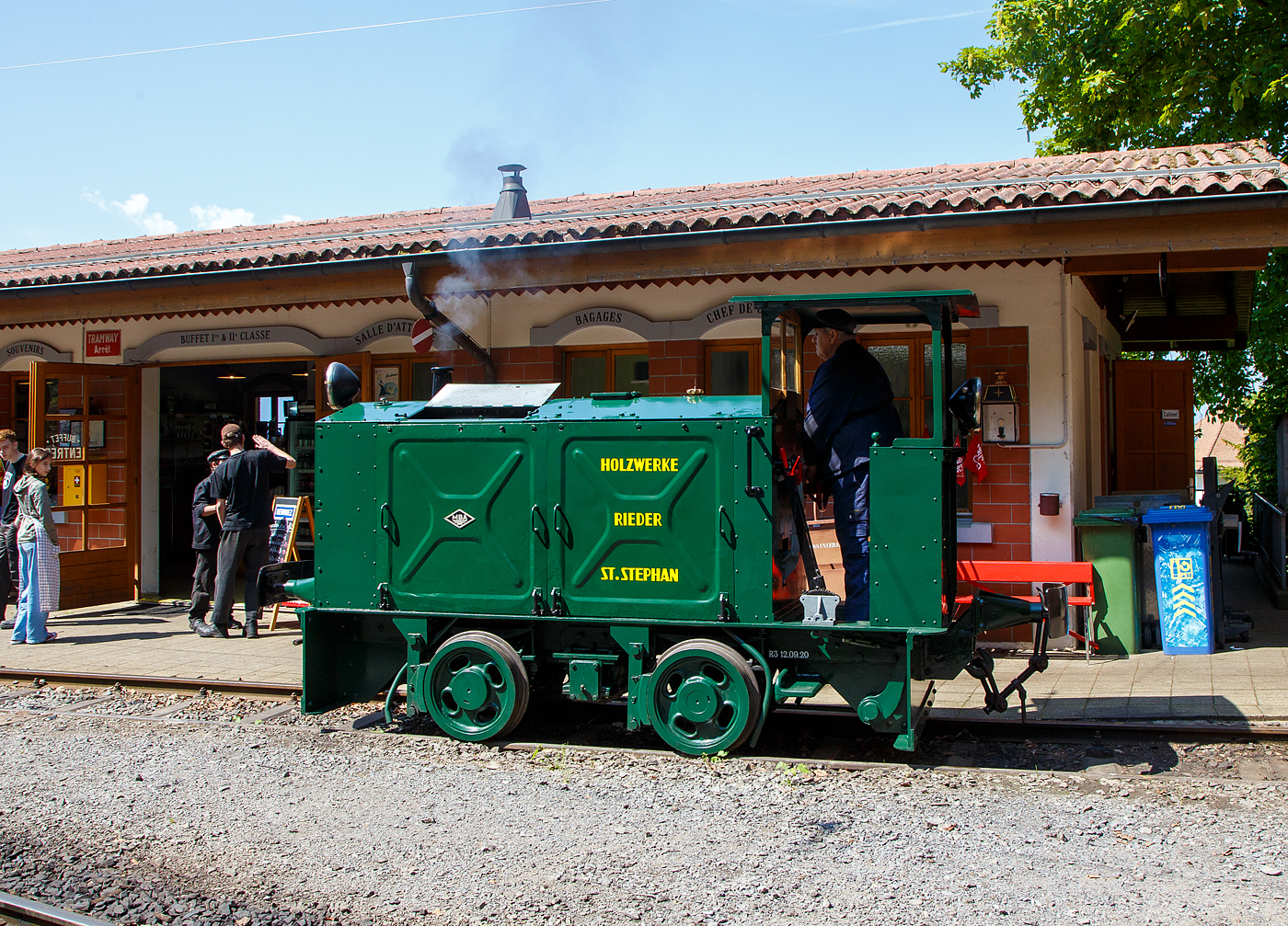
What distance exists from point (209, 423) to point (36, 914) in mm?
11139

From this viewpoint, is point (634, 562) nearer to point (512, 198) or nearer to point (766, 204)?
point (766, 204)

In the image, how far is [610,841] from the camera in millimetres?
4414

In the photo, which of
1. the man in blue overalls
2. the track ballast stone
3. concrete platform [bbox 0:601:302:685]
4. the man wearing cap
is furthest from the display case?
the man in blue overalls

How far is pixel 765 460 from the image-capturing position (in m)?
5.49

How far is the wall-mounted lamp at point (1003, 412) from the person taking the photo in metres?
8.58

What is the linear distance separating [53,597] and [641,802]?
709cm

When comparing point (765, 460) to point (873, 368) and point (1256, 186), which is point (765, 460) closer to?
point (873, 368)

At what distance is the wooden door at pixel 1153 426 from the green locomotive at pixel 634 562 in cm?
650

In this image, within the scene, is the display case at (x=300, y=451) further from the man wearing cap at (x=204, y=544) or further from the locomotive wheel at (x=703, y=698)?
the locomotive wheel at (x=703, y=698)

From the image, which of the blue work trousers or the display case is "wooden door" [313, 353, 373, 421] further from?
the blue work trousers

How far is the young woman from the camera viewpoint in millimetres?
9562

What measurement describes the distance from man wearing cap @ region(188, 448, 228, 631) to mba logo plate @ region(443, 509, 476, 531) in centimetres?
486

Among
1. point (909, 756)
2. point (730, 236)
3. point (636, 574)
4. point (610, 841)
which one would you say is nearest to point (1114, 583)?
point (909, 756)

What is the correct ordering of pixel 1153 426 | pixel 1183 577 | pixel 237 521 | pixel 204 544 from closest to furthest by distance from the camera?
pixel 1183 577 < pixel 237 521 < pixel 204 544 < pixel 1153 426
